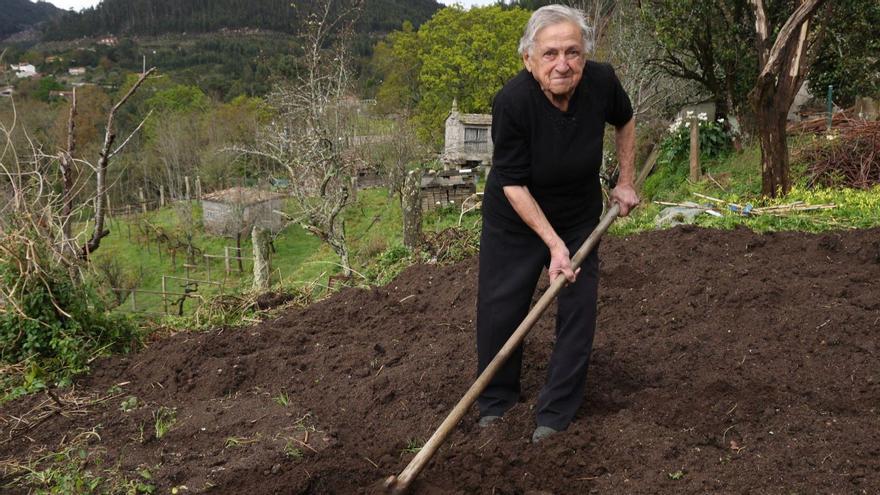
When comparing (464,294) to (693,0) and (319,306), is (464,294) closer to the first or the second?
(319,306)

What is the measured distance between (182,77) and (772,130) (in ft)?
230

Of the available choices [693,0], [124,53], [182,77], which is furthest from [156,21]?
[693,0]

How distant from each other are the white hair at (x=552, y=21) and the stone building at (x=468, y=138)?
101 feet

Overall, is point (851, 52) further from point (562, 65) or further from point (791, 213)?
point (562, 65)

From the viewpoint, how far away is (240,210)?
29703 mm

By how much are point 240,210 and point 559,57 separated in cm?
2830

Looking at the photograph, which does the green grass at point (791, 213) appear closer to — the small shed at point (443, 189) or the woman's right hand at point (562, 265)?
the woman's right hand at point (562, 265)

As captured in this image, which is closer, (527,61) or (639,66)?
(527,61)

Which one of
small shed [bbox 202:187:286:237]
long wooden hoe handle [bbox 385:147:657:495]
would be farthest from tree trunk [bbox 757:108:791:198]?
small shed [bbox 202:187:286:237]

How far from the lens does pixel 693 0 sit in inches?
554

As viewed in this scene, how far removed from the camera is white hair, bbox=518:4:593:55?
9.43ft

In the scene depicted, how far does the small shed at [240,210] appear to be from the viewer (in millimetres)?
30452

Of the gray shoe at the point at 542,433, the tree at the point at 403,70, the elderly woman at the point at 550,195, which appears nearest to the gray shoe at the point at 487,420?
the elderly woman at the point at 550,195

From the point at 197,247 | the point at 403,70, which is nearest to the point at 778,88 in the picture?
the point at 197,247
